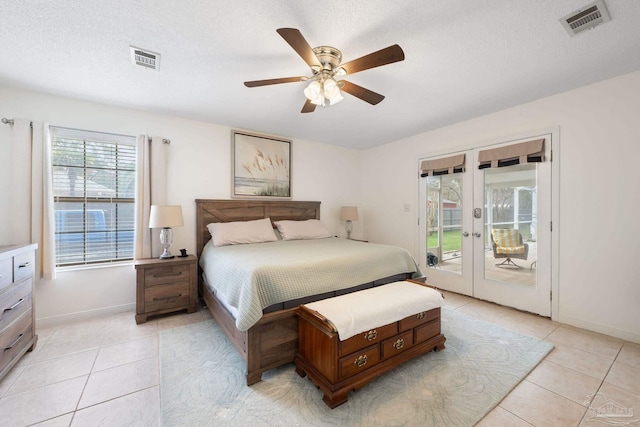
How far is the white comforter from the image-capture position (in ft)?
5.88

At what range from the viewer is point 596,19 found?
164 cm

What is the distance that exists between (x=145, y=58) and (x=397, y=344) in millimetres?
3016

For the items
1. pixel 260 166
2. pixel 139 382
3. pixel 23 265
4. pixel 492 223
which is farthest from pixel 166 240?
pixel 492 223

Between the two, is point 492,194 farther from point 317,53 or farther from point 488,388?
point 317,53

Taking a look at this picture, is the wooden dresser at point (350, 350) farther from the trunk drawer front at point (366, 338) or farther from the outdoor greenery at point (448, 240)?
the outdoor greenery at point (448, 240)

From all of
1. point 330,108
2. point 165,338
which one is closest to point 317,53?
point 330,108

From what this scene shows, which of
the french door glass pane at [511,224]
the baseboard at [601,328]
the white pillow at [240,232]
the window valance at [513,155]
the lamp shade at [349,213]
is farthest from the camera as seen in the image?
the lamp shade at [349,213]

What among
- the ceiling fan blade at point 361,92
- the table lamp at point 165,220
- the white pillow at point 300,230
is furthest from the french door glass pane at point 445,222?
the table lamp at point 165,220

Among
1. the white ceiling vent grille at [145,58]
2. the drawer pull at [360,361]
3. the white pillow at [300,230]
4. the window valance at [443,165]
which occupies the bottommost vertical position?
the drawer pull at [360,361]

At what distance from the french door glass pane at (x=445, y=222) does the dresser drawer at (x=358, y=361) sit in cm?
249

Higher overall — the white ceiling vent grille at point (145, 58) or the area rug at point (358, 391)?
the white ceiling vent grille at point (145, 58)

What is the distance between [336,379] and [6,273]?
8.19 feet

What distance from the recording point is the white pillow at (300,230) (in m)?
3.76

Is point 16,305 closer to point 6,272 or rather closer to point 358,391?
point 6,272
